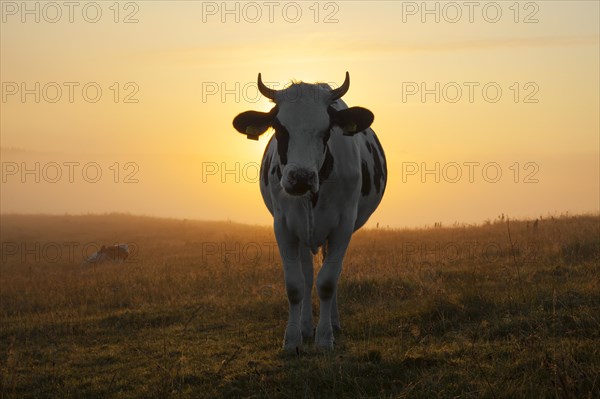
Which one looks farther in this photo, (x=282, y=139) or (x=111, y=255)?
(x=111, y=255)

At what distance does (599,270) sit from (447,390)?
7.06 metres

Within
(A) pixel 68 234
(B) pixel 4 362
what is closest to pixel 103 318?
(B) pixel 4 362

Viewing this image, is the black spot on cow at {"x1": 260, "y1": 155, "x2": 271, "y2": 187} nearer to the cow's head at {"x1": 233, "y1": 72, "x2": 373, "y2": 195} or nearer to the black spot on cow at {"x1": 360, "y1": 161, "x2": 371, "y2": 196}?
the cow's head at {"x1": 233, "y1": 72, "x2": 373, "y2": 195}

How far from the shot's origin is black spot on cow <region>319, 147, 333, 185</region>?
317 inches

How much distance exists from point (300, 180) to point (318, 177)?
22.6 inches

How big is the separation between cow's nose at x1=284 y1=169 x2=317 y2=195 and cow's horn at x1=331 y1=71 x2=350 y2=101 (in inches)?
52.6

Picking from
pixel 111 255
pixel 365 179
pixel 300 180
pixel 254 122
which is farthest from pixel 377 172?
pixel 111 255

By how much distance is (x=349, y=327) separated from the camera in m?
9.41

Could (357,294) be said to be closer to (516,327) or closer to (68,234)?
(516,327)

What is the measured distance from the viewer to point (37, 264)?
931 inches

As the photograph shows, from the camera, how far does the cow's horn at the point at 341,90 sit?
7975mm

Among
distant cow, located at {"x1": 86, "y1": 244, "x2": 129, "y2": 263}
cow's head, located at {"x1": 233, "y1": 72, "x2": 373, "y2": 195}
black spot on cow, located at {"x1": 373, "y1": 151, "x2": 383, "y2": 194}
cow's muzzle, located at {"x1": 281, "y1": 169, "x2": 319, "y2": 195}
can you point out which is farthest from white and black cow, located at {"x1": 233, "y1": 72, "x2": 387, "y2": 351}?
distant cow, located at {"x1": 86, "y1": 244, "x2": 129, "y2": 263}

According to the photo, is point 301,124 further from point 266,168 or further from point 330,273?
Result: point 330,273

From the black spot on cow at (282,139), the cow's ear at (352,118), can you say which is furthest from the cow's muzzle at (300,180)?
the cow's ear at (352,118)
